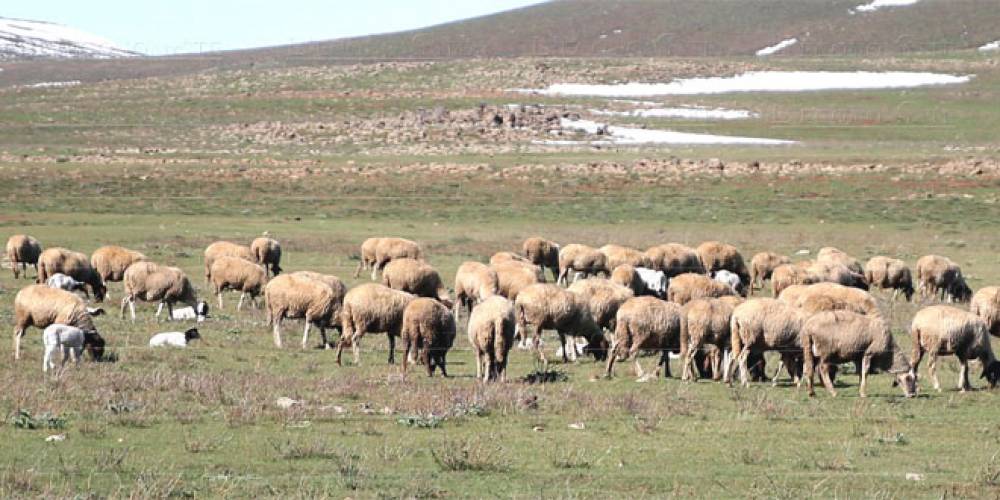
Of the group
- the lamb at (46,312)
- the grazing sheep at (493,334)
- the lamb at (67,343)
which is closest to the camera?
the lamb at (67,343)

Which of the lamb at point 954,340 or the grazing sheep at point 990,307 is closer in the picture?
the lamb at point 954,340

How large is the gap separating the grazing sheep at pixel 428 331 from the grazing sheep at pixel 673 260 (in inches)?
492

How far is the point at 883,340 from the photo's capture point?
19.4 metres

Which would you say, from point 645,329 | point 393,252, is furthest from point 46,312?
point 393,252

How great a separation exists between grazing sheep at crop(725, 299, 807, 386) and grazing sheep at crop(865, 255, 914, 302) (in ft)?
42.2

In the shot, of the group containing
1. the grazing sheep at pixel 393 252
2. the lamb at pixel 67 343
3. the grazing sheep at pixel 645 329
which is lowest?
the grazing sheep at pixel 393 252

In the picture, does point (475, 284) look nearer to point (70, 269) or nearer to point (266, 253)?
point (266, 253)

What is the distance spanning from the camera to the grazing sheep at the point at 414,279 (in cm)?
2695

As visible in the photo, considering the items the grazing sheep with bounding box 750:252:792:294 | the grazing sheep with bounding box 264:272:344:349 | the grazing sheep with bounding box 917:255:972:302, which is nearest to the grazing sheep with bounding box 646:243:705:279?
the grazing sheep with bounding box 750:252:792:294

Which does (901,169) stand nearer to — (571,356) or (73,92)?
(571,356)

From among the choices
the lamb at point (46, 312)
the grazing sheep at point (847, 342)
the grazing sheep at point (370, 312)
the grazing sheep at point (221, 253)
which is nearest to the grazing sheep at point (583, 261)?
the grazing sheep at point (221, 253)

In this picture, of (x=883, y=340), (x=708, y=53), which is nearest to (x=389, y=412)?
(x=883, y=340)

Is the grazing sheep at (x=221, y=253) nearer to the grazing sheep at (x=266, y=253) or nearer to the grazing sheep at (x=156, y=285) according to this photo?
the grazing sheep at (x=266, y=253)

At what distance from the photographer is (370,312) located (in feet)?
70.4
